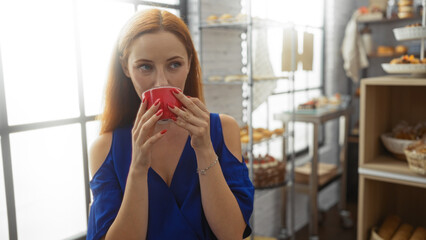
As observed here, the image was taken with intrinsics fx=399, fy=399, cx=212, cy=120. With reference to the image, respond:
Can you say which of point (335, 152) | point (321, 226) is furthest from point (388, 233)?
point (335, 152)

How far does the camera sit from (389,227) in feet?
6.40

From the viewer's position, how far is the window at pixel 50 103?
1669mm

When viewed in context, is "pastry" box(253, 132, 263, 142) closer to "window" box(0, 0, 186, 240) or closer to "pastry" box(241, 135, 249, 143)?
"pastry" box(241, 135, 249, 143)

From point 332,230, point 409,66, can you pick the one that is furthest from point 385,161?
point 332,230

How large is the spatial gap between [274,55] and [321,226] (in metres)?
1.66

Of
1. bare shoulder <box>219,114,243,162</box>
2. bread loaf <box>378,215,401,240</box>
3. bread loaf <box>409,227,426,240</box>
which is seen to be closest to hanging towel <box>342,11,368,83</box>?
bread loaf <box>378,215,401,240</box>

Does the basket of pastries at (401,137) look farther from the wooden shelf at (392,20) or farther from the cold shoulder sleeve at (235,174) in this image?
the wooden shelf at (392,20)

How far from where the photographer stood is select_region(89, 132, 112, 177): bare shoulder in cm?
111

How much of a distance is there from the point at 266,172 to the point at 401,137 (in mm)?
954

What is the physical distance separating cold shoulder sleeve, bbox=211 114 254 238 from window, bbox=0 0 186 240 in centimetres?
68

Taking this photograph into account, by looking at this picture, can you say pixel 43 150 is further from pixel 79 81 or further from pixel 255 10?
pixel 255 10

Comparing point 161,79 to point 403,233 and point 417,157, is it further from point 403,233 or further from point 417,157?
point 403,233

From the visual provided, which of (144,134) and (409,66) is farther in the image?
(409,66)

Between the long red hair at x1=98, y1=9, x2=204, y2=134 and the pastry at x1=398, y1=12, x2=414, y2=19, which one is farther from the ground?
the pastry at x1=398, y1=12, x2=414, y2=19
